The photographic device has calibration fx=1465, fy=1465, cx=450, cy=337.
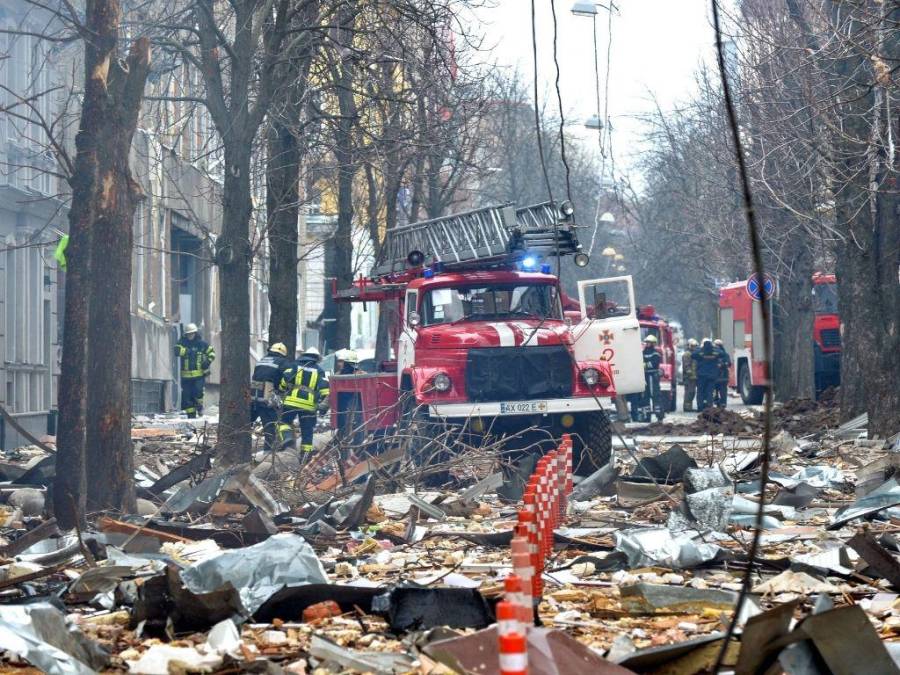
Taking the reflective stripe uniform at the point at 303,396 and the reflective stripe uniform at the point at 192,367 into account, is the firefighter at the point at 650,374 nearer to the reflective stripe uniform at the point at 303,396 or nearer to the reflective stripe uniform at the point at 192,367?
the reflective stripe uniform at the point at 192,367

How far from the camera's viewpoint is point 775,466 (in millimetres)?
16797

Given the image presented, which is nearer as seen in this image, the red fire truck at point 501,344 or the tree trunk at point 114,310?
the tree trunk at point 114,310

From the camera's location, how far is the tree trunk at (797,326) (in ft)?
104

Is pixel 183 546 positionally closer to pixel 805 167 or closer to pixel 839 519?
pixel 839 519

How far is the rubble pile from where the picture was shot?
6008mm

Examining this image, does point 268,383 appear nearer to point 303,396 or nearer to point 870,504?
point 303,396

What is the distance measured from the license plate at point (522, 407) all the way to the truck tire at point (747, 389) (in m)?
21.9

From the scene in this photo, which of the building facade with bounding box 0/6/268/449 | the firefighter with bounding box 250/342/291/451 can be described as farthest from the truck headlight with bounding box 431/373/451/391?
the building facade with bounding box 0/6/268/449

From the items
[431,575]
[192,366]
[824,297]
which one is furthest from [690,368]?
[431,575]

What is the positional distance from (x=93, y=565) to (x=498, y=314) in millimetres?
8414

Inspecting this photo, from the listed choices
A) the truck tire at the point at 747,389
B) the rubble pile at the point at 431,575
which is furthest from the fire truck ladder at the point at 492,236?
the truck tire at the point at 747,389

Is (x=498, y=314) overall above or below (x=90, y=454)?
above

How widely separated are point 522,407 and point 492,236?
227 cm

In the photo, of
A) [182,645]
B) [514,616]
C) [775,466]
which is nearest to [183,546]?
[182,645]
